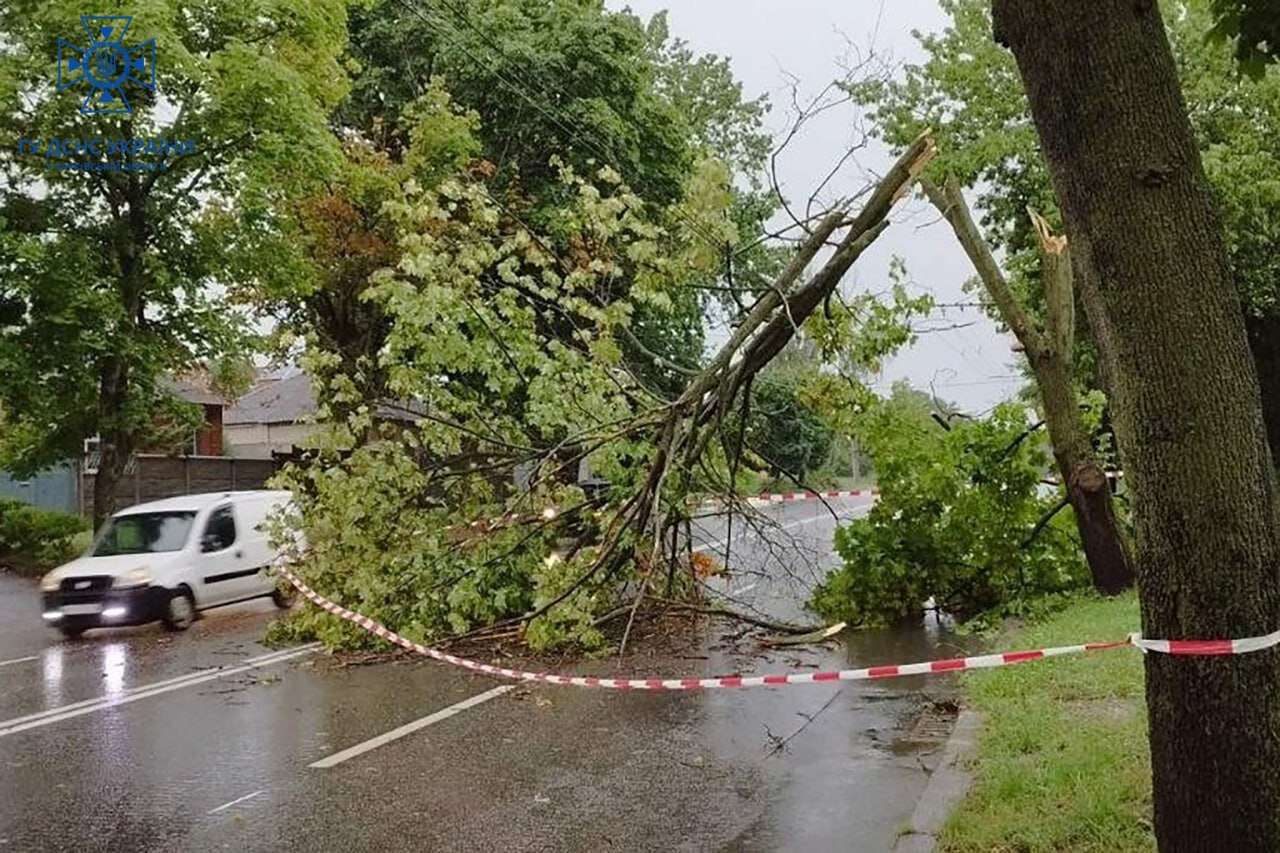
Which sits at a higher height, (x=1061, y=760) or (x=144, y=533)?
(x=144, y=533)

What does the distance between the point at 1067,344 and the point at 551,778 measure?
26.3ft

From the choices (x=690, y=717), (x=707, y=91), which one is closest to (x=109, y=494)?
(x=690, y=717)

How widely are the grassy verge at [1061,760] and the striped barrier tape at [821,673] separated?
0.23m

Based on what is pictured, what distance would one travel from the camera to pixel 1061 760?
5742mm

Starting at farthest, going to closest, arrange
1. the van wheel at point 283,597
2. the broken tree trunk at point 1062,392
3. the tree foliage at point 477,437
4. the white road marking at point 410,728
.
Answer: the van wheel at point 283,597, the broken tree trunk at point 1062,392, the tree foliage at point 477,437, the white road marking at point 410,728

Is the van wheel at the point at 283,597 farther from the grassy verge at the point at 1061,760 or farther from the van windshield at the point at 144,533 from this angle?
the grassy verge at the point at 1061,760

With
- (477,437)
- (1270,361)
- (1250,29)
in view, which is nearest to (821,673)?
(477,437)

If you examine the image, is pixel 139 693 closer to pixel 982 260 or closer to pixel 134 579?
pixel 134 579

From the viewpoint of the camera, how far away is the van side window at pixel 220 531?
14.5 meters

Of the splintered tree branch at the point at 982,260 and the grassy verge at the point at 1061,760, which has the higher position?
the splintered tree branch at the point at 982,260

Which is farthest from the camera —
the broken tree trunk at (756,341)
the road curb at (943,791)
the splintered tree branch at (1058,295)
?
the splintered tree branch at (1058,295)

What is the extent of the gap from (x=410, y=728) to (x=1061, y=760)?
4.68 meters

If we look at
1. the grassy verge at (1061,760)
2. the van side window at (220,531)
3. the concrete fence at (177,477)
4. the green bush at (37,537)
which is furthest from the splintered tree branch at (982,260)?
the green bush at (37,537)

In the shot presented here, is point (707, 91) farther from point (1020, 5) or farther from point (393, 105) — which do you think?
point (1020, 5)
